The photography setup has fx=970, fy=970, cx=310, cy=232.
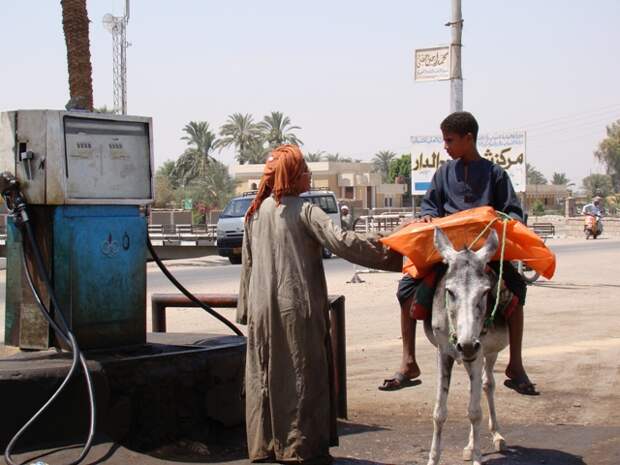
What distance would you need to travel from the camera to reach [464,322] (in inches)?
205

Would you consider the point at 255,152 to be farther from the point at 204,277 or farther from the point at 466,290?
the point at 466,290

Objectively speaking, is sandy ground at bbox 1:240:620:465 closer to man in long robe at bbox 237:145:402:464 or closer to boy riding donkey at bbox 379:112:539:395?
boy riding donkey at bbox 379:112:539:395

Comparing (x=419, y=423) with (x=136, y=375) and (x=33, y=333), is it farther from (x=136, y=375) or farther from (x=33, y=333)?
(x=33, y=333)

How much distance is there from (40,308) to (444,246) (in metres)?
2.50

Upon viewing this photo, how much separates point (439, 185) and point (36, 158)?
265cm

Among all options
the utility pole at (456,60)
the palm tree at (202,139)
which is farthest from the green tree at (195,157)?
the utility pole at (456,60)

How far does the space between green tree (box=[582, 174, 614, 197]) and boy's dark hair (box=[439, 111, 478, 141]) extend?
112683 mm

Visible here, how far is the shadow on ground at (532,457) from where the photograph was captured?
6.07 metres

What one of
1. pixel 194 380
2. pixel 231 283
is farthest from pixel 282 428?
pixel 231 283

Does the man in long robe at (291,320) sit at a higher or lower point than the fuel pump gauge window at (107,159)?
lower

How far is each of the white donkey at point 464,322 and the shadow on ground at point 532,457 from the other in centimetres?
22

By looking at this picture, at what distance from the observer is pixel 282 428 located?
5617mm

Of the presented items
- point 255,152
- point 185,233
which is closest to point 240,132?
point 255,152

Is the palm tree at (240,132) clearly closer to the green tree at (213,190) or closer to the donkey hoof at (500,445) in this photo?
the green tree at (213,190)
